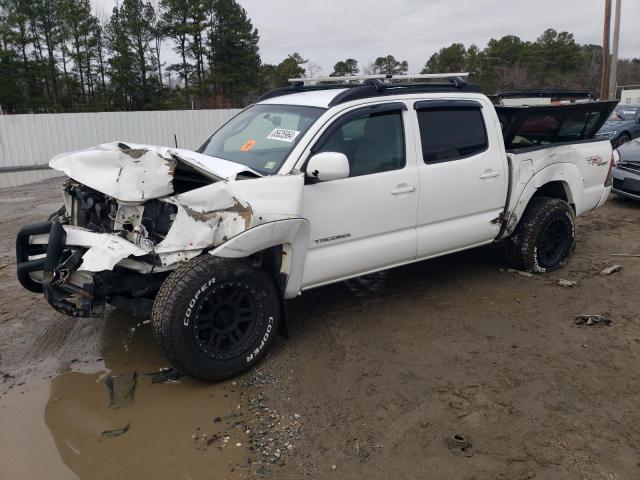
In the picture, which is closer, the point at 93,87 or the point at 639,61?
the point at 93,87

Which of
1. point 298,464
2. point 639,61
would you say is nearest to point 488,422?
point 298,464

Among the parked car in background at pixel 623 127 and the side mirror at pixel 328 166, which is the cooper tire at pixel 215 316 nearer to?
the side mirror at pixel 328 166

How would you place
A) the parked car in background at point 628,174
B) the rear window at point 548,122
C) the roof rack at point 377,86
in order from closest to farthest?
the roof rack at point 377,86 → the rear window at point 548,122 → the parked car in background at point 628,174

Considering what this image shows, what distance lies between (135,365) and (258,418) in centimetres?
117

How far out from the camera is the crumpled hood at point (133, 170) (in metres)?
3.48

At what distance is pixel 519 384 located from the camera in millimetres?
3631

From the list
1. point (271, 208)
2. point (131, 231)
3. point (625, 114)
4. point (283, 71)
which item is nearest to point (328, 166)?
point (271, 208)

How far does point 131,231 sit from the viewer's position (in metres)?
3.63

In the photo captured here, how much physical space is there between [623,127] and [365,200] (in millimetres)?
13934

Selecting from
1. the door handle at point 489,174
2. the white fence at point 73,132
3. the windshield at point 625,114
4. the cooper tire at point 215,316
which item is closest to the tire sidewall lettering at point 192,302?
the cooper tire at point 215,316

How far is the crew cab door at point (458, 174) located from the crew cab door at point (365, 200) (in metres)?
0.17

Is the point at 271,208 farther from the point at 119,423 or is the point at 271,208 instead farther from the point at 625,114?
the point at 625,114

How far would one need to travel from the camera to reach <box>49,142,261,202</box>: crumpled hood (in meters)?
3.48

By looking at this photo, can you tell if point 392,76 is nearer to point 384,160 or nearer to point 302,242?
point 384,160
